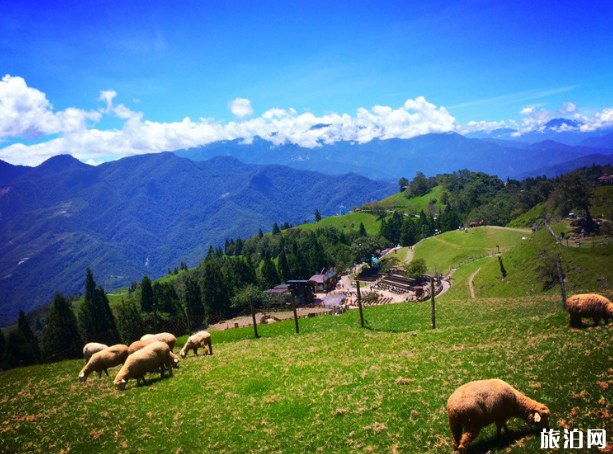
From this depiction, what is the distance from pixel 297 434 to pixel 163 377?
Answer: 9.30 meters

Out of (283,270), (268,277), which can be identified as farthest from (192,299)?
(283,270)

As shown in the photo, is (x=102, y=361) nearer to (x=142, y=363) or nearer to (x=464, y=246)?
(x=142, y=363)

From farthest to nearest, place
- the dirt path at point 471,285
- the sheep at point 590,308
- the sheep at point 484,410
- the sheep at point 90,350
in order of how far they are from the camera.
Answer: the dirt path at point 471,285 → the sheep at point 90,350 → the sheep at point 590,308 → the sheep at point 484,410

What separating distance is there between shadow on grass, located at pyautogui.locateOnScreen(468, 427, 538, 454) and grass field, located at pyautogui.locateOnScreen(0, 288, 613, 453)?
38 mm

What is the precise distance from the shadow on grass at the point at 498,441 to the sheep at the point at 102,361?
→ 1758cm

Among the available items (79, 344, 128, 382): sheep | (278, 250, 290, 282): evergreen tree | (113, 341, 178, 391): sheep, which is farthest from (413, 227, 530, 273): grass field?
(79, 344, 128, 382): sheep

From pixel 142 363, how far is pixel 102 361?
3489mm

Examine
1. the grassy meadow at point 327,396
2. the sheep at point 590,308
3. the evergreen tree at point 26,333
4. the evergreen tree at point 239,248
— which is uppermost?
the sheep at point 590,308

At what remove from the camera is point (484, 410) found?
8.48 meters

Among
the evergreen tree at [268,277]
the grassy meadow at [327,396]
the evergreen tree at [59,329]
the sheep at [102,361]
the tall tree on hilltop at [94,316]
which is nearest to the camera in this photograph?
the grassy meadow at [327,396]

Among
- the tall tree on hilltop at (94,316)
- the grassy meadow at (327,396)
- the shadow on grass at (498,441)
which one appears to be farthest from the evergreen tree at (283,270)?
the shadow on grass at (498,441)

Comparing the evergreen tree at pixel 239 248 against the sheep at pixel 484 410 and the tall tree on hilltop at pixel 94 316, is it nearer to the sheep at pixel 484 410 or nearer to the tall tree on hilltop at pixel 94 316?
the tall tree on hilltop at pixel 94 316

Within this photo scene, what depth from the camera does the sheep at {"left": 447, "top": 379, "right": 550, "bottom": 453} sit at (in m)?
8.47

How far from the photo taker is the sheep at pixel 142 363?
15.7 meters
